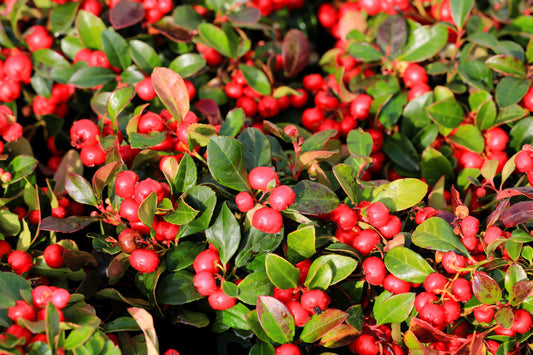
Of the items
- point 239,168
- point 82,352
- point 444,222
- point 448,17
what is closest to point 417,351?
point 444,222

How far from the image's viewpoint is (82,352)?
992 mm

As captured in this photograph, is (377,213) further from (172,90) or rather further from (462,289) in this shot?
(172,90)

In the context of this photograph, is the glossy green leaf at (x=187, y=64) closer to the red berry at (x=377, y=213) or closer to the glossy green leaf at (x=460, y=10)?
the red berry at (x=377, y=213)

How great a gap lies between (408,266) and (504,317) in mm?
239

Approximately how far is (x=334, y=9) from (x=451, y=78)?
0.81 metres

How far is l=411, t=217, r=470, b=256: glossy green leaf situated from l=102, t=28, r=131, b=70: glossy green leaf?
1.17 meters

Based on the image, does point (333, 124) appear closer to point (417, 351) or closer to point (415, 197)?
point (415, 197)

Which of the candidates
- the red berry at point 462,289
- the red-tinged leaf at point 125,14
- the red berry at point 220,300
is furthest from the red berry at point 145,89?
the red berry at point 462,289

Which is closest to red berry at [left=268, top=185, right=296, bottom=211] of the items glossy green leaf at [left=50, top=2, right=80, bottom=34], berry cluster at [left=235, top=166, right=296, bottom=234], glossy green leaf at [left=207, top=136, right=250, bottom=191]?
berry cluster at [left=235, top=166, right=296, bottom=234]

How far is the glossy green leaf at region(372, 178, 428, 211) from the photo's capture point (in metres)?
1.30

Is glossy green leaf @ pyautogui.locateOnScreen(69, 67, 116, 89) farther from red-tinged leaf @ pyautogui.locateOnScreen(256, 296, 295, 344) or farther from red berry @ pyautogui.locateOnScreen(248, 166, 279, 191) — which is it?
red-tinged leaf @ pyautogui.locateOnScreen(256, 296, 295, 344)

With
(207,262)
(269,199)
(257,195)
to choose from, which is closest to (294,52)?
(257,195)

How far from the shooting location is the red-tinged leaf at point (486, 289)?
112 centimetres

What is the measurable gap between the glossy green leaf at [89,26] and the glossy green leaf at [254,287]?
3.76ft
